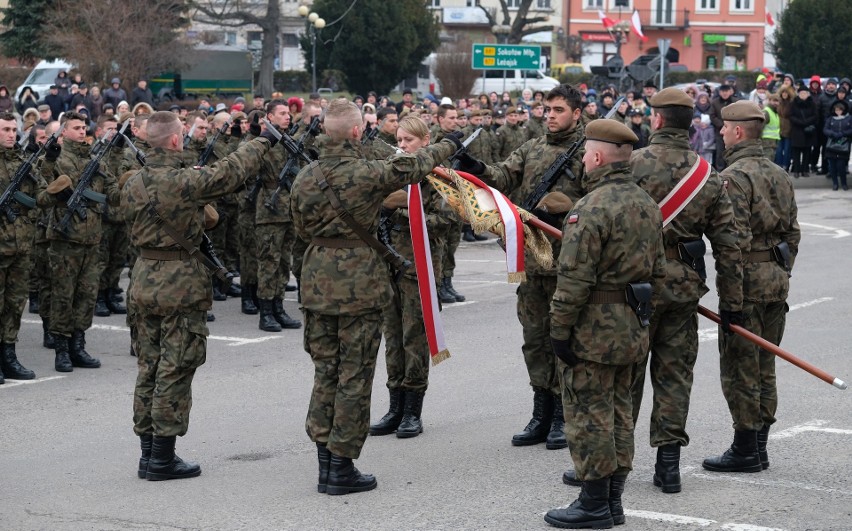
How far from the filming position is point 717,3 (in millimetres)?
80625

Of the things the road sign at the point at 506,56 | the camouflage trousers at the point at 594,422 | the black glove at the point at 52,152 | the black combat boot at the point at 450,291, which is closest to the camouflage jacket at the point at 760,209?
the camouflage trousers at the point at 594,422

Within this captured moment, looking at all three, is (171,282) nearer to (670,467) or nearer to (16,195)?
(670,467)

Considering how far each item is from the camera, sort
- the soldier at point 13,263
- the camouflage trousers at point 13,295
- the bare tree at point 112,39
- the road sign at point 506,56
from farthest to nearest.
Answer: the bare tree at point 112,39 < the road sign at point 506,56 < the camouflage trousers at point 13,295 < the soldier at point 13,263

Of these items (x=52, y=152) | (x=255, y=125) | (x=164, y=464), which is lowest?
(x=164, y=464)

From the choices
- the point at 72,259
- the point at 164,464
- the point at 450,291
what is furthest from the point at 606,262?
the point at 450,291

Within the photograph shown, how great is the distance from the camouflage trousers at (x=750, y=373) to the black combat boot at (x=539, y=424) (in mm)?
1198

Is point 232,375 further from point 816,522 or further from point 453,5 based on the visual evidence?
point 453,5

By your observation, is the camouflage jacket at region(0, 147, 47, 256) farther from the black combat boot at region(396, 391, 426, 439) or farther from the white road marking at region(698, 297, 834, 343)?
the white road marking at region(698, 297, 834, 343)

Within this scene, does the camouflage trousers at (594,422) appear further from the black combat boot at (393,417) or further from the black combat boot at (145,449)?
the black combat boot at (145,449)

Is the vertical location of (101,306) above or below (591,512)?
below

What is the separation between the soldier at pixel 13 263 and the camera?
1025 centimetres

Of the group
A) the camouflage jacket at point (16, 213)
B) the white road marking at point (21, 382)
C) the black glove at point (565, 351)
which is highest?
the camouflage jacket at point (16, 213)

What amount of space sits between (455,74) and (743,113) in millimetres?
44278

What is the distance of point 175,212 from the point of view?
7.38m
